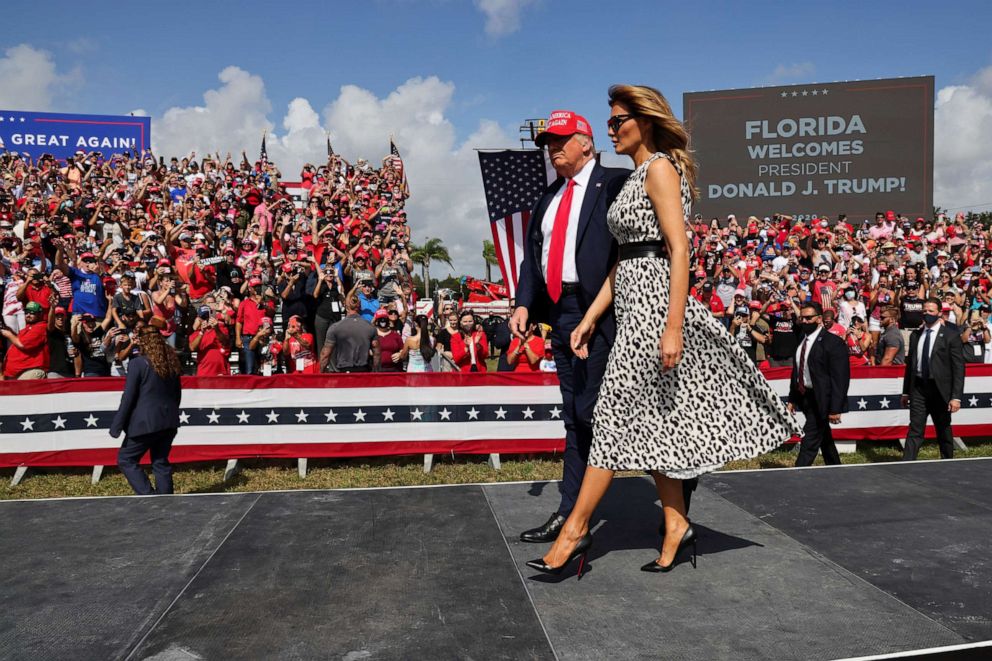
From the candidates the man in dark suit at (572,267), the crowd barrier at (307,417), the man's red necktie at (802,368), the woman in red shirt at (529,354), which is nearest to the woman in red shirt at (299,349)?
the crowd barrier at (307,417)

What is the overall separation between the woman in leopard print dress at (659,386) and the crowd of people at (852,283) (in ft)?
21.7

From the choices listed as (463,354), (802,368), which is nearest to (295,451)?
(463,354)

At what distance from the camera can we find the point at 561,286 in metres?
3.56

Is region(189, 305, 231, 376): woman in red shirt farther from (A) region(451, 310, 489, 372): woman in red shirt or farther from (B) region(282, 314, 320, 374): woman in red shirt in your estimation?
(A) region(451, 310, 489, 372): woman in red shirt

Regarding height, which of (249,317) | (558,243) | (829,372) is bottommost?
(829,372)

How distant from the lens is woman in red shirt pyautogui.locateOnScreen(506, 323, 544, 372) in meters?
9.09

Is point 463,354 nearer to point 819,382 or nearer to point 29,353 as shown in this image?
point 819,382

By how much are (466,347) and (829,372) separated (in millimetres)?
4484

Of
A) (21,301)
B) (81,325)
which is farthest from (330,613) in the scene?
(21,301)

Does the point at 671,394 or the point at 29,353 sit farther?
the point at 29,353

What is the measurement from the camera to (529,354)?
9211mm

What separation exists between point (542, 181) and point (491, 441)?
13.8ft

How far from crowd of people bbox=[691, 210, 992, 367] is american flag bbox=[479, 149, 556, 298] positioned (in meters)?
5.34

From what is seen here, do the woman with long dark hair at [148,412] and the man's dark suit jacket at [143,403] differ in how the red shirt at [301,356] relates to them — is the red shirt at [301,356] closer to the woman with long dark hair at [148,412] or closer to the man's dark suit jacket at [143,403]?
the woman with long dark hair at [148,412]
